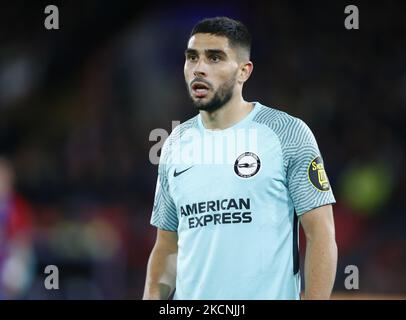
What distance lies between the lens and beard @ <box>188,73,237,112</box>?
4.00 metres

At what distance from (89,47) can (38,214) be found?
291 cm

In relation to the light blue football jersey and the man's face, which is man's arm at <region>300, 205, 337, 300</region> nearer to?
the light blue football jersey

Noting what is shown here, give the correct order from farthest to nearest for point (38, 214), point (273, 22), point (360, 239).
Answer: point (273, 22) → point (38, 214) → point (360, 239)

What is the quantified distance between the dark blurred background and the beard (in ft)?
14.6

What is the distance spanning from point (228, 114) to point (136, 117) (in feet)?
21.3

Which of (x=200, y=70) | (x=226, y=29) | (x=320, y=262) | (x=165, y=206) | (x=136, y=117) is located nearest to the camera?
(x=320, y=262)

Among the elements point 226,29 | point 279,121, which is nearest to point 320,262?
point 279,121

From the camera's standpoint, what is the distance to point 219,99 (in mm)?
4020

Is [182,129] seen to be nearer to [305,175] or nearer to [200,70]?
[200,70]

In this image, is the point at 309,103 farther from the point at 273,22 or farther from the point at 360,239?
the point at 360,239

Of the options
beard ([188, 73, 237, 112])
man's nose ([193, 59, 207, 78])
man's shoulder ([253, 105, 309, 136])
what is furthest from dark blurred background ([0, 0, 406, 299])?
man's nose ([193, 59, 207, 78])

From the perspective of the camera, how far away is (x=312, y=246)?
145 inches

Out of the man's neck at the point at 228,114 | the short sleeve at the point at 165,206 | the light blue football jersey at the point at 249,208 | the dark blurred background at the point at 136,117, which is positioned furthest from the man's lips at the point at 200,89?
the dark blurred background at the point at 136,117
